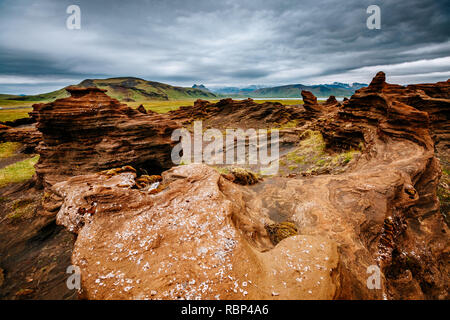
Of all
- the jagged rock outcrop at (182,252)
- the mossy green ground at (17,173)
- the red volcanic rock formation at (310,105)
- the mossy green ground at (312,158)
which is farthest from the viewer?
the red volcanic rock formation at (310,105)

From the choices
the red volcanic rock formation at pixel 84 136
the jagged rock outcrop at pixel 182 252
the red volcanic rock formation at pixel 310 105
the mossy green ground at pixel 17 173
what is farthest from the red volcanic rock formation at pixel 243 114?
the jagged rock outcrop at pixel 182 252

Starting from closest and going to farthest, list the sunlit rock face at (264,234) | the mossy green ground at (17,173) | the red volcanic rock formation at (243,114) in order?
the sunlit rock face at (264,234) < the mossy green ground at (17,173) < the red volcanic rock formation at (243,114)

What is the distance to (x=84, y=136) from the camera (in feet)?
60.7

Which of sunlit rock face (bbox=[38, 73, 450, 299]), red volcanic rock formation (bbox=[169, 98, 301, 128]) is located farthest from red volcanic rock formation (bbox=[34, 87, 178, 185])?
red volcanic rock formation (bbox=[169, 98, 301, 128])

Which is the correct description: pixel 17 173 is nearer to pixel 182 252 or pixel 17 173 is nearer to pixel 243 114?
pixel 182 252

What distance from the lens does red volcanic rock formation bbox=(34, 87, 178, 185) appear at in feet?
57.7

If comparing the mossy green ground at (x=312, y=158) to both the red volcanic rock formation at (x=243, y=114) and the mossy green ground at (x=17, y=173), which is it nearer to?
the red volcanic rock formation at (x=243, y=114)

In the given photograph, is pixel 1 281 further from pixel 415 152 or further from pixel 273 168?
pixel 415 152

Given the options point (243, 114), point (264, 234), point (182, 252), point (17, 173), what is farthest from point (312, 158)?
point (17, 173)

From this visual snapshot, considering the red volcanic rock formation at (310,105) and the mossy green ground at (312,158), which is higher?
the red volcanic rock formation at (310,105)

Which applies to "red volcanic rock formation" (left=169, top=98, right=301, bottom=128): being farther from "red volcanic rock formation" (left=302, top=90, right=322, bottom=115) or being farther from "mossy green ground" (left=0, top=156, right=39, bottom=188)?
"mossy green ground" (left=0, top=156, right=39, bottom=188)

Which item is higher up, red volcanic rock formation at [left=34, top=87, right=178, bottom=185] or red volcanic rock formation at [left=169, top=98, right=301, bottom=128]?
red volcanic rock formation at [left=169, top=98, right=301, bottom=128]

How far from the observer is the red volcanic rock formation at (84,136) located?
57.7 ft

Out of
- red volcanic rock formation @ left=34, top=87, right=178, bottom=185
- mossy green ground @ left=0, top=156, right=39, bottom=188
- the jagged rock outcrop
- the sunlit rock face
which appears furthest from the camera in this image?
mossy green ground @ left=0, top=156, right=39, bottom=188
